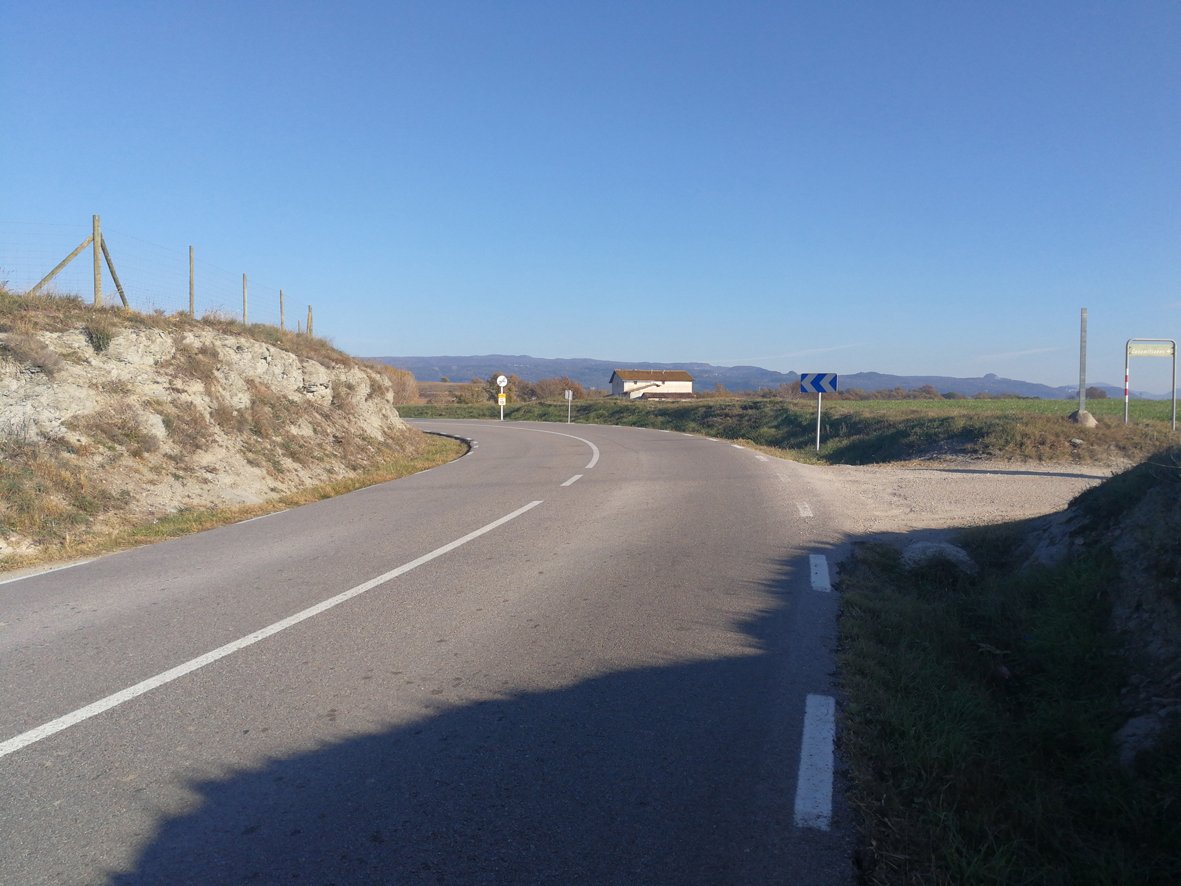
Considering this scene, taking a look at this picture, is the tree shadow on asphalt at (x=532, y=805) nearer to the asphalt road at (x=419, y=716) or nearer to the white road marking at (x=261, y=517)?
the asphalt road at (x=419, y=716)

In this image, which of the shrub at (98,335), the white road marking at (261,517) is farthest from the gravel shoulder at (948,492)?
the shrub at (98,335)

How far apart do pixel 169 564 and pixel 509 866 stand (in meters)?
7.41

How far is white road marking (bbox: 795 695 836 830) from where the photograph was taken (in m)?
3.68

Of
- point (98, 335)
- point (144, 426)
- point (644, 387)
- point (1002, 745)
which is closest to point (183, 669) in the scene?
point (1002, 745)

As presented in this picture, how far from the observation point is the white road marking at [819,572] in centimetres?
787

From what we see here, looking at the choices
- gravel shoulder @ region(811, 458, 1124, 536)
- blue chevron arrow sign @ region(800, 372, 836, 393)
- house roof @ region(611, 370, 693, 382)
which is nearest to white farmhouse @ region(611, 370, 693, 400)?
house roof @ region(611, 370, 693, 382)

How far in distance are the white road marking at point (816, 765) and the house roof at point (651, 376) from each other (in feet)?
364

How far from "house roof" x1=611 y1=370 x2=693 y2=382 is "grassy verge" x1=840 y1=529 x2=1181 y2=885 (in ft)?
359

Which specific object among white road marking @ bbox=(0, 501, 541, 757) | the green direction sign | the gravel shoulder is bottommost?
white road marking @ bbox=(0, 501, 541, 757)

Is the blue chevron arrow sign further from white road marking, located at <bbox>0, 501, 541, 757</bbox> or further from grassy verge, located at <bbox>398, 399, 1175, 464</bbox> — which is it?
white road marking, located at <bbox>0, 501, 541, 757</bbox>

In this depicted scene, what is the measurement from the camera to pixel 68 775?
4.16 m

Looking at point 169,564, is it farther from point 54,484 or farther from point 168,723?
point 168,723

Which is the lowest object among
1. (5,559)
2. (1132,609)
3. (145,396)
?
(5,559)

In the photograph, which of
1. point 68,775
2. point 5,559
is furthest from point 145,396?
point 68,775
